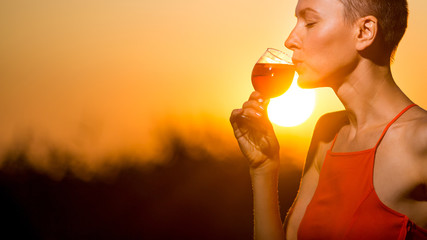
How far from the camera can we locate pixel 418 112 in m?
1.73

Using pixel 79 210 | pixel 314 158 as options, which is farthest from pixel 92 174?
pixel 314 158

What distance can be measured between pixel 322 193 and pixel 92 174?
9.45 m

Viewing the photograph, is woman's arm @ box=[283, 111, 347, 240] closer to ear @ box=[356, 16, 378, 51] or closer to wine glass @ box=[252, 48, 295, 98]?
wine glass @ box=[252, 48, 295, 98]

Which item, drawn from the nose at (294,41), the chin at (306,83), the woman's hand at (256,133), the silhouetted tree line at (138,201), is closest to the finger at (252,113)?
the woman's hand at (256,133)

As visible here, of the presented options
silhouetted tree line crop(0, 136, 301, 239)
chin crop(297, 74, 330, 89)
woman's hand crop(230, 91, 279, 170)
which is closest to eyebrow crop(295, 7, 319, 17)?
chin crop(297, 74, 330, 89)

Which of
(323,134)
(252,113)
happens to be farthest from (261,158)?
(323,134)

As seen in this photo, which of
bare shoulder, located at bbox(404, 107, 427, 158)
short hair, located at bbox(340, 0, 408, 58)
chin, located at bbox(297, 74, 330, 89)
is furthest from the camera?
chin, located at bbox(297, 74, 330, 89)

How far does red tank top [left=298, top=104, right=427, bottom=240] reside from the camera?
5.47ft

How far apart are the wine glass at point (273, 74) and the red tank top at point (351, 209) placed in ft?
1.47

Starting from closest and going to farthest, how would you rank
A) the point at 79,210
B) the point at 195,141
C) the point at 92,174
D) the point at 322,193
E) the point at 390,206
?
the point at 390,206 < the point at 322,193 < the point at 79,210 < the point at 92,174 < the point at 195,141

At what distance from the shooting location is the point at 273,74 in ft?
7.48

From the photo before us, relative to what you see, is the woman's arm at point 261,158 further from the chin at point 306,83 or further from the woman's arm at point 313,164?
the chin at point 306,83

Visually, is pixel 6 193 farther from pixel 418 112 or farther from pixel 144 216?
pixel 418 112

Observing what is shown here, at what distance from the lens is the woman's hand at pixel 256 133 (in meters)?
2.29
